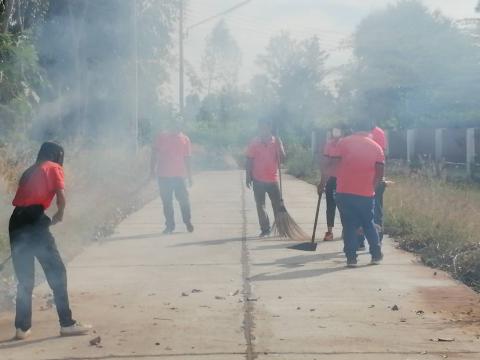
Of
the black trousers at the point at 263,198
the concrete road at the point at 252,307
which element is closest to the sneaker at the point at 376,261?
the concrete road at the point at 252,307

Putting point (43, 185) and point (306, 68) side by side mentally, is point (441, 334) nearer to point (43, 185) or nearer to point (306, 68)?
point (43, 185)

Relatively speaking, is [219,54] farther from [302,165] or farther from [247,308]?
[247,308]

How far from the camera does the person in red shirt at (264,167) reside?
1119 cm

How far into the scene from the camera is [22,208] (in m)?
5.88

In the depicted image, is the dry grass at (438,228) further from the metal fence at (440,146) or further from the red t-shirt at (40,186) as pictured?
the metal fence at (440,146)

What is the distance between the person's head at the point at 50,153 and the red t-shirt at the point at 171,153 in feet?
18.1

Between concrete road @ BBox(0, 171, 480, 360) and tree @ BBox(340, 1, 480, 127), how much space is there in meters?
21.1

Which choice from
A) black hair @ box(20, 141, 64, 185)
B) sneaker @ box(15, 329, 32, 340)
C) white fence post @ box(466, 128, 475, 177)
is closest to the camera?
sneaker @ box(15, 329, 32, 340)

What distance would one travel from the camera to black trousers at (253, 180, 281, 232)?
1118 centimetres

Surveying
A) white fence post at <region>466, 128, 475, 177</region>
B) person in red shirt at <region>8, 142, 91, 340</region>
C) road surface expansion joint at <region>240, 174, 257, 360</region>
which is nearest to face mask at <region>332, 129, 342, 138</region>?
road surface expansion joint at <region>240, 174, 257, 360</region>

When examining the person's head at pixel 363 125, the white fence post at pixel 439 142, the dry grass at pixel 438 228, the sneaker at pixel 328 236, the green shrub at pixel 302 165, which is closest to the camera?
the dry grass at pixel 438 228

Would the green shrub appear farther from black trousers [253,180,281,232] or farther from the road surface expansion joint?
the road surface expansion joint

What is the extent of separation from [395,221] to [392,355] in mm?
6390

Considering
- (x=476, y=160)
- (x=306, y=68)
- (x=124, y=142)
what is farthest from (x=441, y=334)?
(x=306, y=68)
